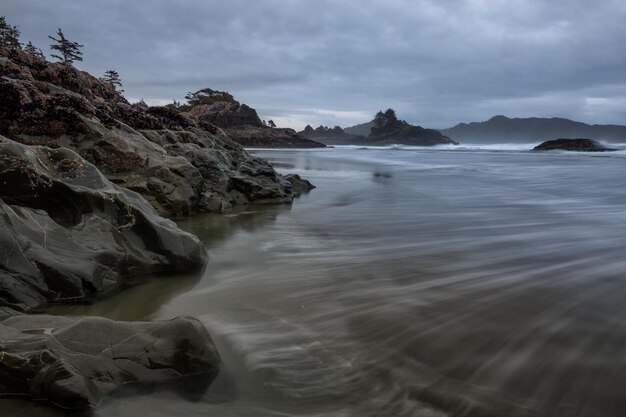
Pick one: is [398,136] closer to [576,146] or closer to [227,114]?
[227,114]

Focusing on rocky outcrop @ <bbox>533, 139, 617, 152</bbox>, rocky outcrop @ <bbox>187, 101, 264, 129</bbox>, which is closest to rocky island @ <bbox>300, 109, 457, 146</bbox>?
rocky outcrop @ <bbox>187, 101, 264, 129</bbox>

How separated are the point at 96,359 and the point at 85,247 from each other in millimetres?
2084

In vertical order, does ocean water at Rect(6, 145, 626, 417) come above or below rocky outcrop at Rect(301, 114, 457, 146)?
below

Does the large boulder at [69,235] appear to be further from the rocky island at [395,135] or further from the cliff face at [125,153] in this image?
the rocky island at [395,135]

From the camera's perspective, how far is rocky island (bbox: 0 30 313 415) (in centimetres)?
263

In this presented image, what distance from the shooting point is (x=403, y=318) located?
3854mm

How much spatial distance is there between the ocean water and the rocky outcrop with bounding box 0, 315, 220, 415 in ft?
0.40

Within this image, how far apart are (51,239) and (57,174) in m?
1.02

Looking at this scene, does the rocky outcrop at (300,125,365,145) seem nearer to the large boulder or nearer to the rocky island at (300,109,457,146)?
the rocky island at (300,109,457,146)

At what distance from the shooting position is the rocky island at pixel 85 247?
2.63 metres

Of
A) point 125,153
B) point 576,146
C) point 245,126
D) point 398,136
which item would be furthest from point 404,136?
point 125,153

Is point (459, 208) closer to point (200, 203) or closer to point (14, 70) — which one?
point (200, 203)

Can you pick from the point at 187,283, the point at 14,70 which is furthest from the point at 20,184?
the point at 14,70

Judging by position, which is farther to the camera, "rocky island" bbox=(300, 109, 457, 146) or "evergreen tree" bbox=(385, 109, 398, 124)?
"evergreen tree" bbox=(385, 109, 398, 124)
